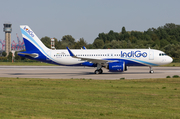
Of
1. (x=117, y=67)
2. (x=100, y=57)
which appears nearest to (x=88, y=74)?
(x=100, y=57)

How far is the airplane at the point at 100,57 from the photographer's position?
39.2 meters

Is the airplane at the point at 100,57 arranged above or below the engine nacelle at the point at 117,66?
above

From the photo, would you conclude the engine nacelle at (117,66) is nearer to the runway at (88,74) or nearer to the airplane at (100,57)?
the airplane at (100,57)

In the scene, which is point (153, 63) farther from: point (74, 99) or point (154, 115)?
point (154, 115)

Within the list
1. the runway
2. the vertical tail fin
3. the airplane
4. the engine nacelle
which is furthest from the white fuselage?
the vertical tail fin

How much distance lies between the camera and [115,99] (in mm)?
16125

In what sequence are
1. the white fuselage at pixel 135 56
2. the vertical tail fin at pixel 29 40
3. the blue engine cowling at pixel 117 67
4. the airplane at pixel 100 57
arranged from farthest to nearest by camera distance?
the vertical tail fin at pixel 29 40, the white fuselage at pixel 135 56, the airplane at pixel 100 57, the blue engine cowling at pixel 117 67


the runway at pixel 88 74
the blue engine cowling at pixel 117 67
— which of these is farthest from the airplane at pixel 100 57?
the runway at pixel 88 74

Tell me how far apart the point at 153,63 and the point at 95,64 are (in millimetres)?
9119

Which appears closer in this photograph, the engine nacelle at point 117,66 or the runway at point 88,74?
the runway at point 88,74

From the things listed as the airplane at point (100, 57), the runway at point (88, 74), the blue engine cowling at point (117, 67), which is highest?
the airplane at point (100, 57)

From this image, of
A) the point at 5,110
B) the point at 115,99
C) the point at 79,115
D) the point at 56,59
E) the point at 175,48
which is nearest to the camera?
the point at 79,115

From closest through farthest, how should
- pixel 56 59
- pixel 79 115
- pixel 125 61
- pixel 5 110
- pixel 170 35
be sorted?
pixel 79 115
pixel 5 110
pixel 125 61
pixel 56 59
pixel 170 35

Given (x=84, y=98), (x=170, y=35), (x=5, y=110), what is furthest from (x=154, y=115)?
(x=170, y=35)
